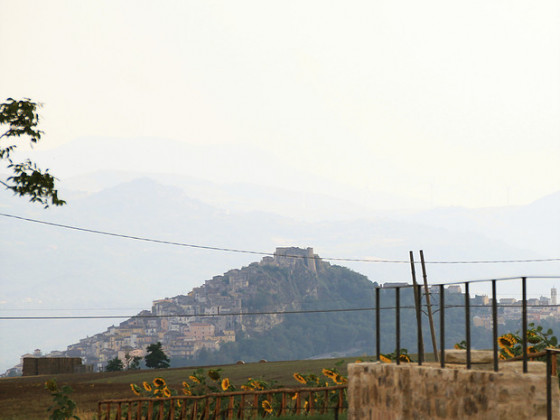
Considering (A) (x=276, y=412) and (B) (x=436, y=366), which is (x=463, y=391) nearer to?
(B) (x=436, y=366)

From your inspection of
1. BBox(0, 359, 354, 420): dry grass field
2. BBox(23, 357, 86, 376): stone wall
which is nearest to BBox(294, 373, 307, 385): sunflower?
BBox(0, 359, 354, 420): dry grass field

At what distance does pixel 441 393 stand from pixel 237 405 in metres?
9.89

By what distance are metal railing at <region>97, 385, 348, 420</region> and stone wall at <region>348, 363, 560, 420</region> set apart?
6.12 meters

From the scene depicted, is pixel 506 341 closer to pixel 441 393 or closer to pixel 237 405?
pixel 237 405

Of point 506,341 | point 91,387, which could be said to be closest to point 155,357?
point 91,387

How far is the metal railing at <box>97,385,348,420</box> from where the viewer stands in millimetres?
21328

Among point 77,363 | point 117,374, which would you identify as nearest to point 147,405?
point 117,374

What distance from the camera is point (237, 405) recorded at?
70.8ft

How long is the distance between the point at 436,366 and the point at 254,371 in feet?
169

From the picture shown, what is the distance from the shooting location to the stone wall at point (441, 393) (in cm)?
1129

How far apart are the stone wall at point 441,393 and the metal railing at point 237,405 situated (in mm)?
6121

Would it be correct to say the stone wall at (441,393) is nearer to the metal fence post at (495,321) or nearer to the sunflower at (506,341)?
the metal fence post at (495,321)

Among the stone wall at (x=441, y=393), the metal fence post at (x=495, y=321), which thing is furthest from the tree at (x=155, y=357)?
the metal fence post at (x=495, y=321)

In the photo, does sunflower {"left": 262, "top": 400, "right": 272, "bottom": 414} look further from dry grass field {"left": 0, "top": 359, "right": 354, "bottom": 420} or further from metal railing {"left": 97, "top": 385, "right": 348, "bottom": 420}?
dry grass field {"left": 0, "top": 359, "right": 354, "bottom": 420}
